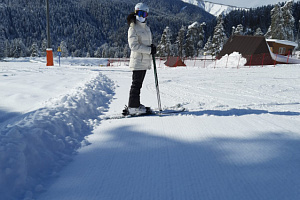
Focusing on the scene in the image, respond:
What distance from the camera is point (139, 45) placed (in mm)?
3717

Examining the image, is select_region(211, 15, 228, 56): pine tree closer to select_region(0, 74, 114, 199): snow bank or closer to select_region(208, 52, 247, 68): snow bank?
select_region(208, 52, 247, 68): snow bank

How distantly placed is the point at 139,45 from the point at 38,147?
7.52ft

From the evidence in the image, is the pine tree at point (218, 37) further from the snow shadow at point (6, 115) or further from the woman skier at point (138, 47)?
the snow shadow at point (6, 115)

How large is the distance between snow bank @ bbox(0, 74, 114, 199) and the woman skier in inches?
34.0

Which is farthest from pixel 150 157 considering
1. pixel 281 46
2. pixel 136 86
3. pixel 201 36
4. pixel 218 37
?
pixel 201 36

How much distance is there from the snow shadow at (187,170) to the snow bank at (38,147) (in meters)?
0.20

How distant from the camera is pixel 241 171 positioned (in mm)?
1920

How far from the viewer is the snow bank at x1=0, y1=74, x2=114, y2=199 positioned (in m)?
1.69

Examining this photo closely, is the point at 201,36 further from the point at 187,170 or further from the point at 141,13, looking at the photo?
the point at 187,170

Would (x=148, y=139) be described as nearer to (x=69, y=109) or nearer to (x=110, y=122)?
(x=110, y=122)

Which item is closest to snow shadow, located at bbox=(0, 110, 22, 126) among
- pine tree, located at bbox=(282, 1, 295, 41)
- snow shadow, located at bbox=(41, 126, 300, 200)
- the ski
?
the ski

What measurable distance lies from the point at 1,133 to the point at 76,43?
16325 centimetres

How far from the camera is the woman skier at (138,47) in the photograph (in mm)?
3684

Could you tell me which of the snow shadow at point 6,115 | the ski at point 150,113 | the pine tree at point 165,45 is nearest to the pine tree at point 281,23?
the pine tree at point 165,45
